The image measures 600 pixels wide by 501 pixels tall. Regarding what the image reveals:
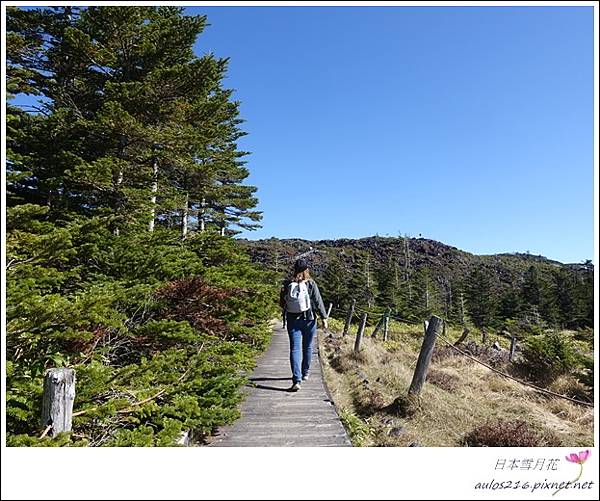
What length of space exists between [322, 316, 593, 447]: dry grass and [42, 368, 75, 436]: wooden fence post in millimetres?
3169

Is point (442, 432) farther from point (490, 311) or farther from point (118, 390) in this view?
point (490, 311)

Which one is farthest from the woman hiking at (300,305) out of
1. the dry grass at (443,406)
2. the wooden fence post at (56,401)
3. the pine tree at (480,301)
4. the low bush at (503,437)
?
the pine tree at (480,301)

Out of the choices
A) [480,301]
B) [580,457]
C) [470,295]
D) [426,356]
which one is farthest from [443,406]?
[470,295]

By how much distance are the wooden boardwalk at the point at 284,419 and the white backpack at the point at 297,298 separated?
1265mm

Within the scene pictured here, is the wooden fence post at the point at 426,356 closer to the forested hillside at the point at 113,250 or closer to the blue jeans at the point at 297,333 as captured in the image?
the blue jeans at the point at 297,333

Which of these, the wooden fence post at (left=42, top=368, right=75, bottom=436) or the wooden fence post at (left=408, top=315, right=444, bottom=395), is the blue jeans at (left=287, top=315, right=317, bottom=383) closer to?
the wooden fence post at (left=408, top=315, right=444, bottom=395)

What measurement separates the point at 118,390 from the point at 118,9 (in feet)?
22.1

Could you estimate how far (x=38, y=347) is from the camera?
11.7 feet

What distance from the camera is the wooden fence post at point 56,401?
2.71 m

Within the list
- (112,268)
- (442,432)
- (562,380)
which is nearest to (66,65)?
(112,268)

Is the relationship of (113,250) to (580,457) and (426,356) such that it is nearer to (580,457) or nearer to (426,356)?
(426,356)

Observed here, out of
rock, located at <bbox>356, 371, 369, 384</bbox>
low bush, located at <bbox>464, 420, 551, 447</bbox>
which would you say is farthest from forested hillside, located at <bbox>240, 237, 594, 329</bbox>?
low bush, located at <bbox>464, 420, 551, 447</bbox>

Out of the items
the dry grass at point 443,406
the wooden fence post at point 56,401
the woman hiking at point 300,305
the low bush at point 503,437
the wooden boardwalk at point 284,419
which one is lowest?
the dry grass at point 443,406

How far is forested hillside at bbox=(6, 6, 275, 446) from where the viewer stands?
3.34 meters
